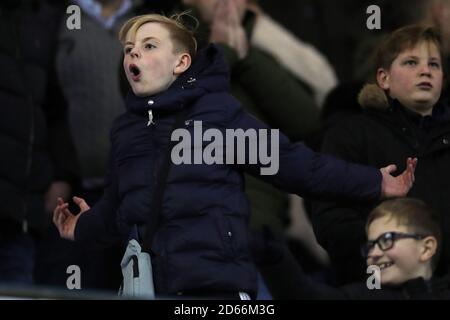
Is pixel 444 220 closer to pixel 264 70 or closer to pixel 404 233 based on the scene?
pixel 404 233

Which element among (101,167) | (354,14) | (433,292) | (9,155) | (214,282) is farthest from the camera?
(354,14)

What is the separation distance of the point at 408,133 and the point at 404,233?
1.30ft

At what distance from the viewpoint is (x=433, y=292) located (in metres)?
6.77

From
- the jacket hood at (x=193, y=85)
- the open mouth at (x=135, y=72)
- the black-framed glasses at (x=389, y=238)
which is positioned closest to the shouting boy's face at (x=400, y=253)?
the black-framed glasses at (x=389, y=238)

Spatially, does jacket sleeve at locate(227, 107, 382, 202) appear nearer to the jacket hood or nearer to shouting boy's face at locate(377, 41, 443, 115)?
the jacket hood

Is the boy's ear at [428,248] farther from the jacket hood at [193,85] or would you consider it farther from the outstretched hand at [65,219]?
the outstretched hand at [65,219]

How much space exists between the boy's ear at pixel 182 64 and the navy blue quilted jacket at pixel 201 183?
20 mm

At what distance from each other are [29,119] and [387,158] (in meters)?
1.63

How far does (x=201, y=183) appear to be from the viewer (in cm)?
638

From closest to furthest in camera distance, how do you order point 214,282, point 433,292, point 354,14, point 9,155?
point 214,282, point 433,292, point 9,155, point 354,14

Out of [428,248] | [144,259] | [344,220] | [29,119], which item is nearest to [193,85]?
[144,259]

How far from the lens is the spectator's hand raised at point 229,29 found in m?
7.81
